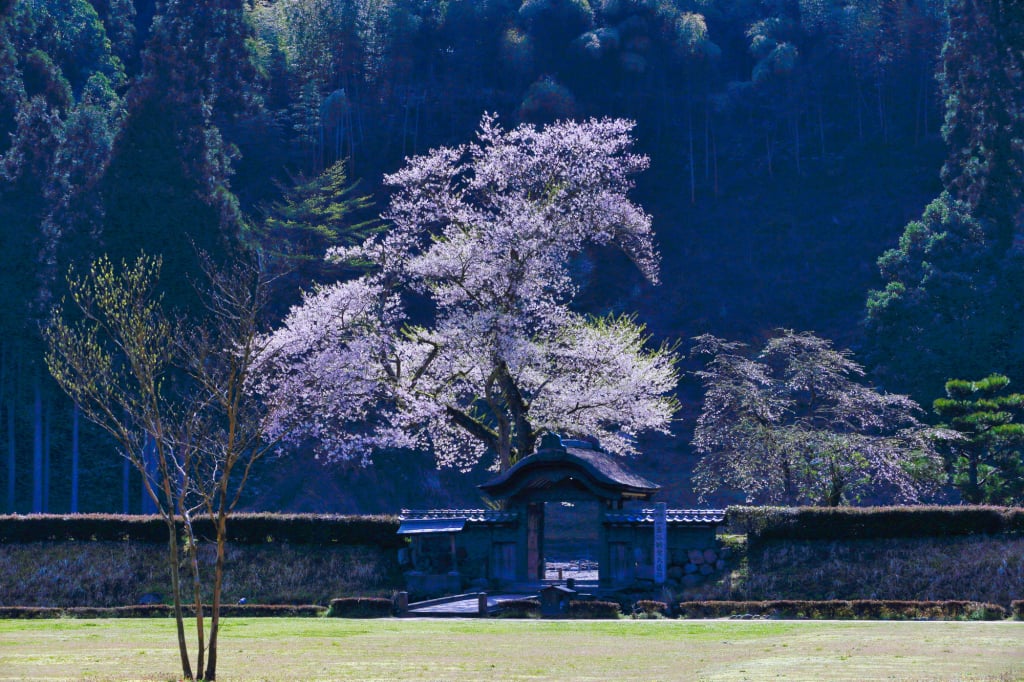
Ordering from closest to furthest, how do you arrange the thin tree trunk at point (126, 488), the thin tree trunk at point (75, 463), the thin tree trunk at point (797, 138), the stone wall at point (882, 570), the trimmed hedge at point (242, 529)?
1. the stone wall at point (882, 570)
2. the trimmed hedge at point (242, 529)
3. the thin tree trunk at point (126, 488)
4. the thin tree trunk at point (75, 463)
5. the thin tree trunk at point (797, 138)

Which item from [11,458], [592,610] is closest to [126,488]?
[11,458]

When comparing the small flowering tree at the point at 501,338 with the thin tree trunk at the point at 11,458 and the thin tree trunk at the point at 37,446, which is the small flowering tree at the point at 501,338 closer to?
the thin tree trunk at the point at 37,446

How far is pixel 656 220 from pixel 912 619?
61.2m

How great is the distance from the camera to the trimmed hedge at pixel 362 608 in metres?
34.6

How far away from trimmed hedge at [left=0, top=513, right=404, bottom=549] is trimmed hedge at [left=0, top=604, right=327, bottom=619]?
5.31 meters

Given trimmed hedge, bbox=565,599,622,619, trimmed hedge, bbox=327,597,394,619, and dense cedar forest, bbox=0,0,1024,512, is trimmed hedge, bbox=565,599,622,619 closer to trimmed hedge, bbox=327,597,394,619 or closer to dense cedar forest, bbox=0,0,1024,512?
trimmed hedge, bbox=327,597,394,619

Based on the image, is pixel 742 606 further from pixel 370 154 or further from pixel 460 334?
pixel 370 154

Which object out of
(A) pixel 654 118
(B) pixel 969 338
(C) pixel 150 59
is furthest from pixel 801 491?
(A) pixel 654 118

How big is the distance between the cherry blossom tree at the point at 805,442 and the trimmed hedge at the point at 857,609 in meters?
10.5

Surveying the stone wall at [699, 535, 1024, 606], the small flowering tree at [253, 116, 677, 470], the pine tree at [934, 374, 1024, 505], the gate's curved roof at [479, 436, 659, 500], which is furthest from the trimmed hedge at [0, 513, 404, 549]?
the pine tree at [934, 374, 1024, 505]

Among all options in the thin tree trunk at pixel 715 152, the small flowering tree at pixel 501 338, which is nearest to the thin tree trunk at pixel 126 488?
the small flowering tree at pixel 501 338

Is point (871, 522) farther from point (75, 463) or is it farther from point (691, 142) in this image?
point (691, 142)

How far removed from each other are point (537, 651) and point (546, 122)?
6504 centimetres

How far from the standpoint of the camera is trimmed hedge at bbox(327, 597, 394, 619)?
3459 centimetres
